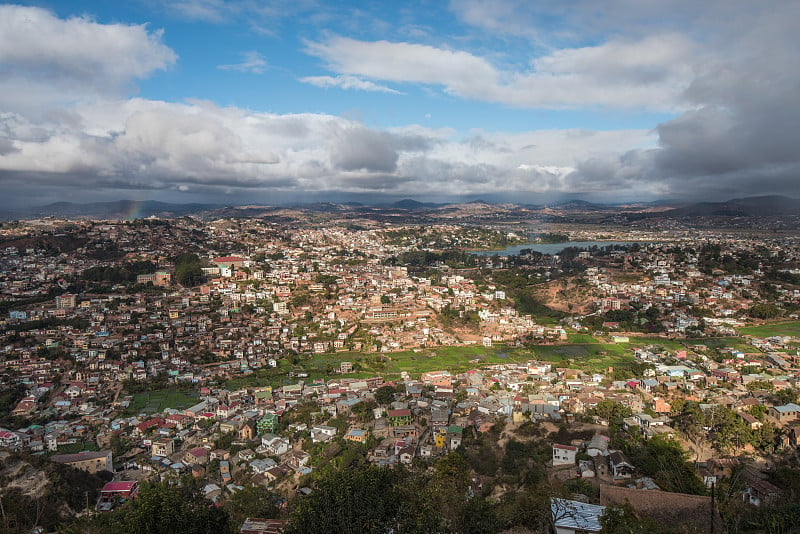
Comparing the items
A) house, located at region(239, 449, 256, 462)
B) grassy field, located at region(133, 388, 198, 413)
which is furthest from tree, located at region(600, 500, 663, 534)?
grassy field, located at region(133, 388, 198, 413)

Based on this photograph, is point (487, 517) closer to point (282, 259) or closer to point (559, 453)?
point (559, 453)

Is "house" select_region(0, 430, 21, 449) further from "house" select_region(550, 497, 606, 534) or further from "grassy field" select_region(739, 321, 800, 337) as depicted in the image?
"grassy field" select_region(739, 321, 800, 337)

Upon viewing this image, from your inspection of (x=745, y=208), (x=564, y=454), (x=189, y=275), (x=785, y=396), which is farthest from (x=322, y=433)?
(x=745, y=208)

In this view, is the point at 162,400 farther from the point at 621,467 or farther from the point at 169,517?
the point at 621,467

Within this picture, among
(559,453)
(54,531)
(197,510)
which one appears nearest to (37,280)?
(54,531)

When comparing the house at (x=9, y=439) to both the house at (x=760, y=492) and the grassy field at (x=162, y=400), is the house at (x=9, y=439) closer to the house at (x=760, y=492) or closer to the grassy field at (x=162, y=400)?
the grassy field at (x=162, y=400)
